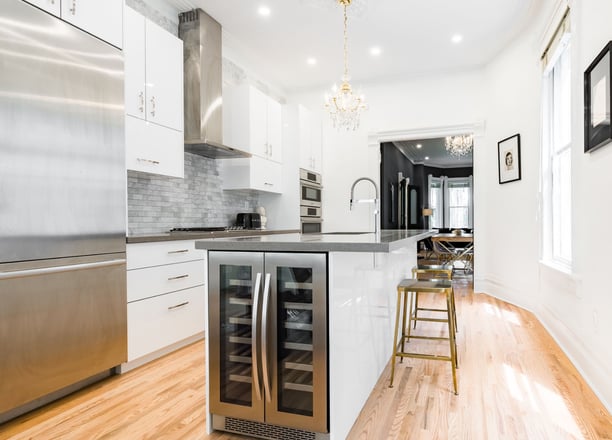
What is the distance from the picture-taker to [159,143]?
10.4ft

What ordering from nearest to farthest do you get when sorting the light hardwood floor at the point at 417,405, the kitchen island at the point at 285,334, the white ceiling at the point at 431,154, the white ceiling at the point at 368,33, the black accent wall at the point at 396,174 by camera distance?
the kitchen island at the point at 285,334 → the light hardwood floor at the point at 417,405 → the white ceiling at the point at 368,33 → the black accent wall at the point at 396,174 → the white ceiling at the point at 431,154

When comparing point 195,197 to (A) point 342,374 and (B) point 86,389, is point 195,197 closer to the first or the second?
(B) point 86,389

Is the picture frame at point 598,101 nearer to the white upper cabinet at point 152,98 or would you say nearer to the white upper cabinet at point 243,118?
the white upper cabinet at point 152,98

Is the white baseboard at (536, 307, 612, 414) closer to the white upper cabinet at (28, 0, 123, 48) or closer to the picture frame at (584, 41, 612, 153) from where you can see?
the picture frame at (584, 41, 612, 153)

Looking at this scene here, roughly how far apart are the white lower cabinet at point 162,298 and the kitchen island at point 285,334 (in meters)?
0.71

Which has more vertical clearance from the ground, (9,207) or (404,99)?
(404,99)

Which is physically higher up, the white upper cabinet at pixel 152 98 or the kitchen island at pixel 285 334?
the white upper cabinet at pixel 152 98

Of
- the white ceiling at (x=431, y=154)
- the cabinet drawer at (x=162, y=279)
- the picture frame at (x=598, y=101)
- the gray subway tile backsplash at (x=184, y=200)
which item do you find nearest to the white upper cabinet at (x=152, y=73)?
the gray subway tile backsplash at (x=184, y=200)

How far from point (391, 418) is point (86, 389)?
179cm

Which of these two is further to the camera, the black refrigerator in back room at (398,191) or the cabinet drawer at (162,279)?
the black refrigerator in back room at (398,191)

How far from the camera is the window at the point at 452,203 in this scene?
11570 mm

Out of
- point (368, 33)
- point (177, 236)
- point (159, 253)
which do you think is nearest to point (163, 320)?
point (159, 253)

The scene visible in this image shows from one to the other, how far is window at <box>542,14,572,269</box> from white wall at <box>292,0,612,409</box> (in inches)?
7.2

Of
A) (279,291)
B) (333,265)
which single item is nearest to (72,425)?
(279,291)
